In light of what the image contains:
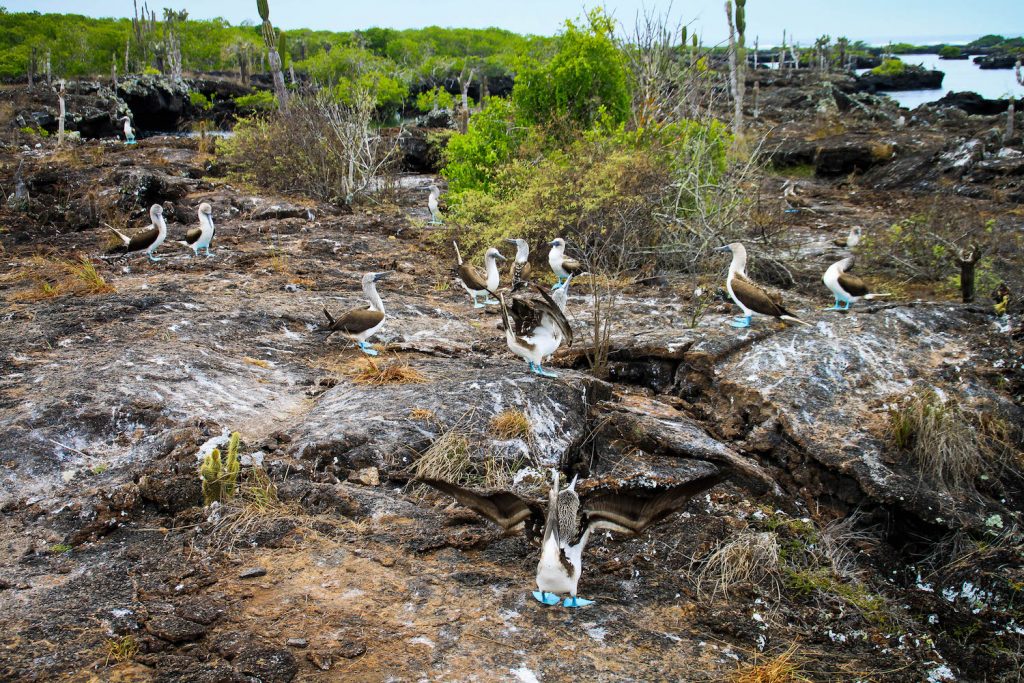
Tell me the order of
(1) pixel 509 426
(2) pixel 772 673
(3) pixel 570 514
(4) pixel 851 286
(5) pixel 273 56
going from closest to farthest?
(2) pixel 772 673
(3) pixel 570 514
(1) pixel 509 426
(4) pixel 851 286
(5) pixel 273 56

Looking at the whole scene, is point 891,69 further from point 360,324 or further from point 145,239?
point 360,324

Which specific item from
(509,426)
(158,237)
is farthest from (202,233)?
(509,426)

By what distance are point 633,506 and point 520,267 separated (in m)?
5.53

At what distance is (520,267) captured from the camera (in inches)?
348

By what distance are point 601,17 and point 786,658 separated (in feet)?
30.8

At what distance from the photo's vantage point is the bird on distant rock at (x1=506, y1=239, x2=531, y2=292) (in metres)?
8.68

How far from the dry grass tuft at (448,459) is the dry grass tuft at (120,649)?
1700mm

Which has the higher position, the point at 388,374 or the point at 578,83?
the point at 578,83

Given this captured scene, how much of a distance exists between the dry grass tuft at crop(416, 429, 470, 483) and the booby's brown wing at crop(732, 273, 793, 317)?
3021mm

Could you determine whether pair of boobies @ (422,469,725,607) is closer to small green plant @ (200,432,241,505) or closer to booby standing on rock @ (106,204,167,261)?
small green plant @ (200,432,241,505)

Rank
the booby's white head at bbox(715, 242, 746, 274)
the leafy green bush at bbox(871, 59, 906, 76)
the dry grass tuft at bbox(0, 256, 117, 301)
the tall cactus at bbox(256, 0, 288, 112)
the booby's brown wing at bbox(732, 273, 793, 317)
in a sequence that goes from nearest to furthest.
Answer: the booby's brown wing at bbox(732, 273, 793, 317)
the booby's white head at bbox(715, 242, 746, 274)
the dry grass tuft at bbox(0, 256, 117, 301)
the tall cactus at bbox(256, 0, 288, 112)
the leafy green bush at bbox(871, 59, 906, 76)

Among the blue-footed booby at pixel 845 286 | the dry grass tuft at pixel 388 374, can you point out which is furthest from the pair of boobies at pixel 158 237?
the blue-footed booby at pixel 845 286

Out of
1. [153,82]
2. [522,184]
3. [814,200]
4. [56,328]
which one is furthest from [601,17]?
[153,82]

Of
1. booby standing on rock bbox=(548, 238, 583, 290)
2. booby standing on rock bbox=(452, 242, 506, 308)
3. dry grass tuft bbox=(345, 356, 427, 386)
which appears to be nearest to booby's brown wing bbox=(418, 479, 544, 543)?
dry grass tuft bbox=(345, 356, 427, 386)
